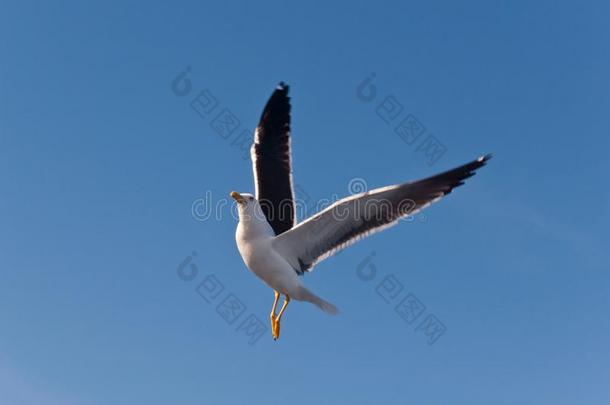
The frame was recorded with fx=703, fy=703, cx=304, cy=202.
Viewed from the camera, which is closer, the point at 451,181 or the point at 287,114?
the point at 451,181

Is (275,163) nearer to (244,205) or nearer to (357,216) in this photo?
(244,205)

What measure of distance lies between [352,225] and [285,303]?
1507 millimetres

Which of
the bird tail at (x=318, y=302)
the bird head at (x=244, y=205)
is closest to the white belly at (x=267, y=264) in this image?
the bird tail at (x=318, y=302)

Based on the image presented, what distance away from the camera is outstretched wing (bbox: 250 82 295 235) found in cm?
1117

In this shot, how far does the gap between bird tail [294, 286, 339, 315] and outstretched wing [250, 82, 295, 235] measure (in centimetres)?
150

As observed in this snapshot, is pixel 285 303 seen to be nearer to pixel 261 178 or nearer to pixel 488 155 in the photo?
pixel 261 178

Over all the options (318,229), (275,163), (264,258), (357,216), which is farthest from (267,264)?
(275,163)

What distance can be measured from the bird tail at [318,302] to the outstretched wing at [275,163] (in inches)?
59.1

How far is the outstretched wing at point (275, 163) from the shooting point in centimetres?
1117

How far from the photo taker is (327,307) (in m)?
9.70

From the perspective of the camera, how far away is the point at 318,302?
31.9 feet

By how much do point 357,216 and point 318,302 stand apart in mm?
1315

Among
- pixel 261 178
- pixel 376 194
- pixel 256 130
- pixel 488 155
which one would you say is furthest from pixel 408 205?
pixel 256 130

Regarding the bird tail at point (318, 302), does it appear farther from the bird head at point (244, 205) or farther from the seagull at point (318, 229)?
the bird head at point (244, 205)
